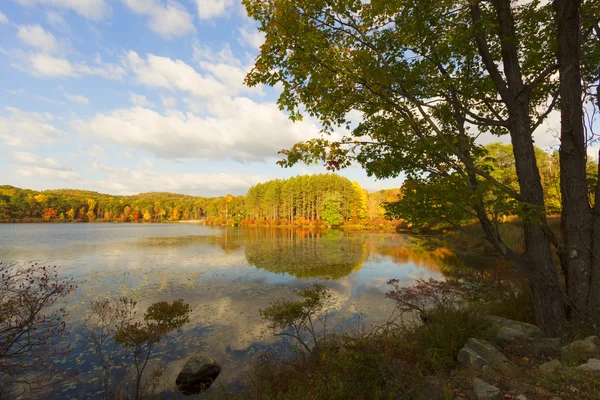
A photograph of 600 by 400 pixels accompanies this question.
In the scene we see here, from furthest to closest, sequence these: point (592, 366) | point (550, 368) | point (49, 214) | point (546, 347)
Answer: point (49, 214)
point (546, 347)
point (550, 368)
point (592, 366)

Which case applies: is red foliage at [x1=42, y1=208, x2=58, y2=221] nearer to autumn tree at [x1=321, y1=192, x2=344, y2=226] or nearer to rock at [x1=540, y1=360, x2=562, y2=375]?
autumn tree at [x1=321, y1=192, x2=344, y2=226]

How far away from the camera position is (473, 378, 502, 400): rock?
11.6 ft

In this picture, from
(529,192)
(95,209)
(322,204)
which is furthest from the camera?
(95,209)

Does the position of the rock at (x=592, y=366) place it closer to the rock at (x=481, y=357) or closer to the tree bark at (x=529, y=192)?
the rock at (x=481, y=357)

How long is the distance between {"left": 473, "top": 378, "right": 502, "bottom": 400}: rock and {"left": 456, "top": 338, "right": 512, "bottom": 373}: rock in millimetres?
912

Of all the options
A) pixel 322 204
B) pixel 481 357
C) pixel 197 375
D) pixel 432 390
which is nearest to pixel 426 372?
pixel 481 357

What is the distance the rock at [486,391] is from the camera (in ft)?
11.6

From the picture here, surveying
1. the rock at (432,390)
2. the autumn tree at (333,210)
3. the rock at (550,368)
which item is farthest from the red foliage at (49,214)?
the rock at (550,368)

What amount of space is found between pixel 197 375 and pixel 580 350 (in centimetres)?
885

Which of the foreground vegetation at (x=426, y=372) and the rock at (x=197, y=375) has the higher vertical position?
the foreground vegetation at (x=426, y=372)

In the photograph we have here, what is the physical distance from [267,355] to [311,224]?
7029 centimetres

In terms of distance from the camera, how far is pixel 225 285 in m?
17.8

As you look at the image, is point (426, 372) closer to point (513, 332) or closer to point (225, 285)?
point (513, 332)

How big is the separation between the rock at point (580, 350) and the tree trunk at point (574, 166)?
1105 millimetres
